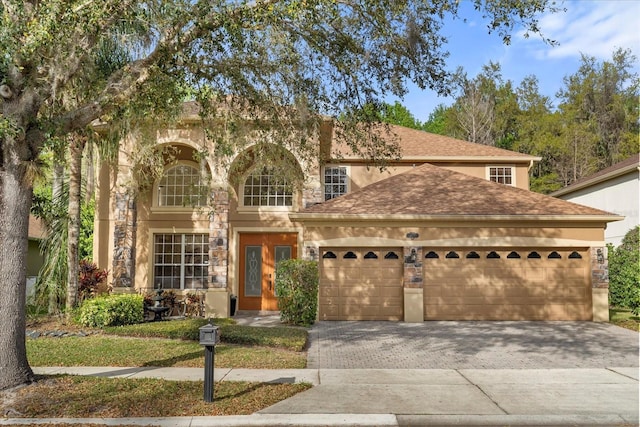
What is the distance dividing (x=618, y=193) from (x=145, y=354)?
69.5 feet

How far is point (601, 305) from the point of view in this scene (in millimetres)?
14578

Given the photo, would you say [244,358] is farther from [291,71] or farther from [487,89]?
[487,89]

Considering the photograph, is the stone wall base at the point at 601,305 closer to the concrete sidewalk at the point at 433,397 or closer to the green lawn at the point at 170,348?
the concrete sidewalk at the point at 433,397

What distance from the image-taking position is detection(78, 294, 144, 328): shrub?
42.1 feet

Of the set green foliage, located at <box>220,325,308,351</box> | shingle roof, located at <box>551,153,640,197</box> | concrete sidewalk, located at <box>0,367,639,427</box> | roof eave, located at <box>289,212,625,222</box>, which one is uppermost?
shingle roof, located at <box>551,153,640,197</box>

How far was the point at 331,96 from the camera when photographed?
10453mm

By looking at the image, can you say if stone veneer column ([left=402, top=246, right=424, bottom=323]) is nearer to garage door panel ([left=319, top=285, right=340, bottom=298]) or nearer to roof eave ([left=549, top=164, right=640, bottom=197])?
garage door panel ([left=319, top=285, right=340, bottom=298])

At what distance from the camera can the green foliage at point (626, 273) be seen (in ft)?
52.0

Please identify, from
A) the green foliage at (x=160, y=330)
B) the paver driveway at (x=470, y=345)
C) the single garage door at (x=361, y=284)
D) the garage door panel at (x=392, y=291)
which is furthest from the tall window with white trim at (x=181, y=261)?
the garage door panel at (x=392, y=291)

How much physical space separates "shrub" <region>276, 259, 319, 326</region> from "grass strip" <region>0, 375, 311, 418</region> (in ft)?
20.4

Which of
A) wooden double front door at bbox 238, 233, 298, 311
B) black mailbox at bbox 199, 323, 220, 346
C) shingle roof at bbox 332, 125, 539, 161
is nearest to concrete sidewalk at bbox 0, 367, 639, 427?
black mailbox at bbox 199, 323, 220, 346

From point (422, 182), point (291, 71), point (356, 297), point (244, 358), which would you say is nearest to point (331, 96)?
point (291, 71)

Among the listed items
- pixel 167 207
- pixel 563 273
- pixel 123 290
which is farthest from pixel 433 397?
pixel 167 207

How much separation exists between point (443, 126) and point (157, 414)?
42.7 meters
